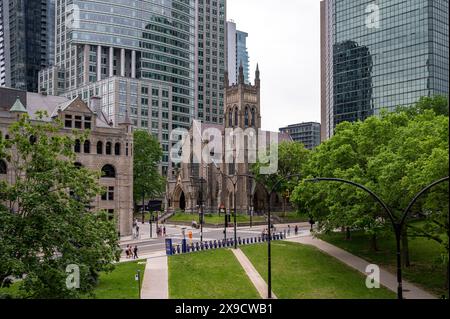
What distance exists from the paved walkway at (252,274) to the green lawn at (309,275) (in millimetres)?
485

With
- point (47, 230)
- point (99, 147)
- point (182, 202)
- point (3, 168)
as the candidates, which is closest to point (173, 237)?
point (99, 147)

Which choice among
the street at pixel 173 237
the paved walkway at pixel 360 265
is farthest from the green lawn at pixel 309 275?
the street at pixel 173 237

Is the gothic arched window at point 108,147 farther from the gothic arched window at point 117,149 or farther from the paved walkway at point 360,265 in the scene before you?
the paved walkway at point 360,265

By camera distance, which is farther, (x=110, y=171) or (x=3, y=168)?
(x=110, y=171)

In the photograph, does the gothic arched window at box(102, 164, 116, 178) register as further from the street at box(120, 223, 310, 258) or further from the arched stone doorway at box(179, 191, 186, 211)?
the arched stone doorway at box(179, 191, 186, 211)

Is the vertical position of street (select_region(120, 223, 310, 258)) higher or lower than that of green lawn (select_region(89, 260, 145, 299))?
lower

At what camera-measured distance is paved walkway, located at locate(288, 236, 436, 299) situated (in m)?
33.2

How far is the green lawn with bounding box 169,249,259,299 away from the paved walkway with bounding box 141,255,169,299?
415mm

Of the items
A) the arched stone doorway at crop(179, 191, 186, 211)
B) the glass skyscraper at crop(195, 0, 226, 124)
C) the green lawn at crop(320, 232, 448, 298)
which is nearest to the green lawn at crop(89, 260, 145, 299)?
the green lawn at crop(320, 232, 448, 298)

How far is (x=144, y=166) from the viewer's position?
86000mm

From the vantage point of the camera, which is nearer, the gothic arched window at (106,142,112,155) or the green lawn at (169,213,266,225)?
the gothic arched window at (106,142,112,155)

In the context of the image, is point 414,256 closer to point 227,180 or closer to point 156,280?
point 156,280

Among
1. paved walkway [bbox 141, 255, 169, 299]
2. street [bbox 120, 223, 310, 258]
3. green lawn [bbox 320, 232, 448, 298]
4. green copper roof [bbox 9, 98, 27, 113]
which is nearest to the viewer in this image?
paved walkway [bbox 141, 255, 169, 299]

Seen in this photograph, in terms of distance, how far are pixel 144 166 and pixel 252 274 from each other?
162 ft
